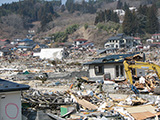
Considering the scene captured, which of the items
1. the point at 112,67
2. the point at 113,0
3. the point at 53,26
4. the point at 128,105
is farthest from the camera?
the point at 113,0

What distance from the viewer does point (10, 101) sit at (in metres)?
8.19

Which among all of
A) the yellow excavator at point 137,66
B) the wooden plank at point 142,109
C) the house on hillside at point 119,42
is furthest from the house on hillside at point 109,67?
the house on hillside at point 119,42

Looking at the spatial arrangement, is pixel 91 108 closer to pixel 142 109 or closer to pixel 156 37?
pixel 142 109

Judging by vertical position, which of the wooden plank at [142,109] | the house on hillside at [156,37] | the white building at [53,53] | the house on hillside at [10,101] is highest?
the house on hillside at [156,37]

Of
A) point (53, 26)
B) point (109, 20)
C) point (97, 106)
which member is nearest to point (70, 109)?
point (97, 106)

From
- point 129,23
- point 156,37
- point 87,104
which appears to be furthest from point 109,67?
point 156,37

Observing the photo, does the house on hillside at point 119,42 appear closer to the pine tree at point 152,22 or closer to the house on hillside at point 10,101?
the pine tree at point 152,22

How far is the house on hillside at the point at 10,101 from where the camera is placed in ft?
26.2

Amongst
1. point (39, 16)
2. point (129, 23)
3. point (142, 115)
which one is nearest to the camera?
point (142, 115)

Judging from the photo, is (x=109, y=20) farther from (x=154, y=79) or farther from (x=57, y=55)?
(x=154, y=79)

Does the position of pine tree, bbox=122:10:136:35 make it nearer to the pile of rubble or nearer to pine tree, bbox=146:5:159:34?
pine tree, bbox=146:5:159:34

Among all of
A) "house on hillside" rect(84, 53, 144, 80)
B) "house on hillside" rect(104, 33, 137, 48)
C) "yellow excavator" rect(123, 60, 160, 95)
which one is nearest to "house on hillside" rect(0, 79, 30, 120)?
"yellow excavator" rect(123, 60, 160, 95)

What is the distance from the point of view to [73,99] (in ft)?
44.3

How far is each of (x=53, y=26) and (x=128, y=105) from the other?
87912 millimetres
